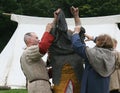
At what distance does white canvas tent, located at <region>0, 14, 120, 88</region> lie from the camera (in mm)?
12445

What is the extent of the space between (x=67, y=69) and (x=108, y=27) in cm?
701

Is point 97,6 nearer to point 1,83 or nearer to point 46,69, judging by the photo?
point 1,83

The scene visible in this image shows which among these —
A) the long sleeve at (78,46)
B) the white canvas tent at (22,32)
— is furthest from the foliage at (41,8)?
the long sleeve at (78,46)

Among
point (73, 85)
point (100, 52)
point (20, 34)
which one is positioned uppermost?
point (100, 52)

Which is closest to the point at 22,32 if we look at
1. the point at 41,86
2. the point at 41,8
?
the point at 41,86

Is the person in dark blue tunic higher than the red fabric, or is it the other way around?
the red fabric

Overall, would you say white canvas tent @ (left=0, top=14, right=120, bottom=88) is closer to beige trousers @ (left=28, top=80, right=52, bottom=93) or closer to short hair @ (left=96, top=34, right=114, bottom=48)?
beige trousers @ (left=28, top=80, right=52, bottom=93)

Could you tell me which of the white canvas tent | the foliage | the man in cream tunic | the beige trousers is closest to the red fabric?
the man in cream tunic

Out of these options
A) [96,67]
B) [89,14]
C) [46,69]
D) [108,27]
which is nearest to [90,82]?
[96,67]

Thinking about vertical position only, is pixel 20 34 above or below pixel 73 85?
below

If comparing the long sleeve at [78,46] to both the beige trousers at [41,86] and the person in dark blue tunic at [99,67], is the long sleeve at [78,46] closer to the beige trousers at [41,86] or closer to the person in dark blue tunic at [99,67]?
the person in dark blue tunic at [99,67]

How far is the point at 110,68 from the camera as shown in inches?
217

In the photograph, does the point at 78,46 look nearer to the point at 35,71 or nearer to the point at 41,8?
the point at 35,71

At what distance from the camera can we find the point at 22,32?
13.1 metres
